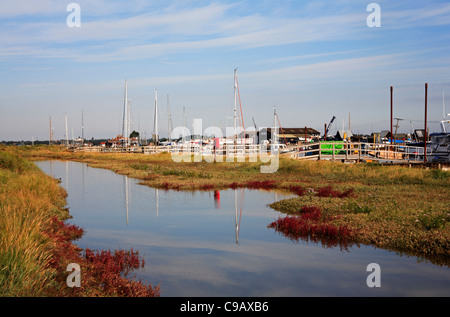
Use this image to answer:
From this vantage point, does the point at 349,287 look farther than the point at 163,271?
No

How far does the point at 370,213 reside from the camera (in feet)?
53.7

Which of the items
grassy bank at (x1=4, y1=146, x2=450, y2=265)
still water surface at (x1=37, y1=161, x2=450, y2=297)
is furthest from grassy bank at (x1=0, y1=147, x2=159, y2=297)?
grassy bank at (x1=4, y1=146, x2=450, y2=265)

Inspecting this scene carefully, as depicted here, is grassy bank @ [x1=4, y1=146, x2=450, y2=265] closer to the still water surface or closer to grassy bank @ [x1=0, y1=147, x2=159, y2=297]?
the still water surface

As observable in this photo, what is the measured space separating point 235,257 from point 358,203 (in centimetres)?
808

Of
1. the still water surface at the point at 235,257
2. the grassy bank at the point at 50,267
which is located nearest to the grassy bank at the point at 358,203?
the still water surface at the point at 235,257

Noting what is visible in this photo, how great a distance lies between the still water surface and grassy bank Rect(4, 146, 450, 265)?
724 millimetres

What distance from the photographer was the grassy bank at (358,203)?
13375 millimetres

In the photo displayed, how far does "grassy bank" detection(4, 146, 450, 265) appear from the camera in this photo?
1338 cm

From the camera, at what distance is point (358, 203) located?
18.8 m

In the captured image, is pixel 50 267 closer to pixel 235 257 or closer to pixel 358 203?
pixel 235 257

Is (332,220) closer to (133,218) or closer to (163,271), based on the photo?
(163,271)

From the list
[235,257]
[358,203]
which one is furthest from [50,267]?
[358,203]

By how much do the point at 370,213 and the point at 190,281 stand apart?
8.53m
